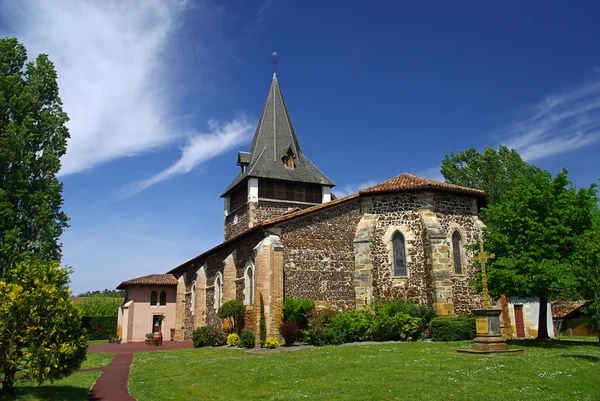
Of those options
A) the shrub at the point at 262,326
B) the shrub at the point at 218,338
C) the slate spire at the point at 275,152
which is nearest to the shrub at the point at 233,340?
the shrub at the point at 218,338

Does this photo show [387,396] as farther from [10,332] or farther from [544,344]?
[544,344]

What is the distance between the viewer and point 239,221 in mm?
32469

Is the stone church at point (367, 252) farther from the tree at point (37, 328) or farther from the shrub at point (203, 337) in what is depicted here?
the tree at point (37, 328)

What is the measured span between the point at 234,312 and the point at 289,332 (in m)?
4.14

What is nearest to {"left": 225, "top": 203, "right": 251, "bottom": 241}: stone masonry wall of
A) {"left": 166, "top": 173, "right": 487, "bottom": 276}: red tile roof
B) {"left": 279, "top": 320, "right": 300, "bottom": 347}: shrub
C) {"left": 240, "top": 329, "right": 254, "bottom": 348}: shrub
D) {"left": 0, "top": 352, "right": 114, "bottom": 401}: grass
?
{"left": 166, "top": 173, "right": 487, "bottom": 276}: red tile roof

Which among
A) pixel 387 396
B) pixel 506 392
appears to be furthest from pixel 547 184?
pixel 387 396

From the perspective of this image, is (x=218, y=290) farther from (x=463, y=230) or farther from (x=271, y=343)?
(x=463, y=230)

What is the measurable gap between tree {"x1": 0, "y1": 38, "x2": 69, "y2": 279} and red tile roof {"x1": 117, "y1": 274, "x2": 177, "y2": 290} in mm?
16272

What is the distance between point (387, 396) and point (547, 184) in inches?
482

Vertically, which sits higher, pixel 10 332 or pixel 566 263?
pixel 566 263

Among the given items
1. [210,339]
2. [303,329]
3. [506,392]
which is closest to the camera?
[506,392]

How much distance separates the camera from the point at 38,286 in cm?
993

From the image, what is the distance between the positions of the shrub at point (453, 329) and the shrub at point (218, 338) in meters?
10.4

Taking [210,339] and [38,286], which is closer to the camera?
[38,286]
